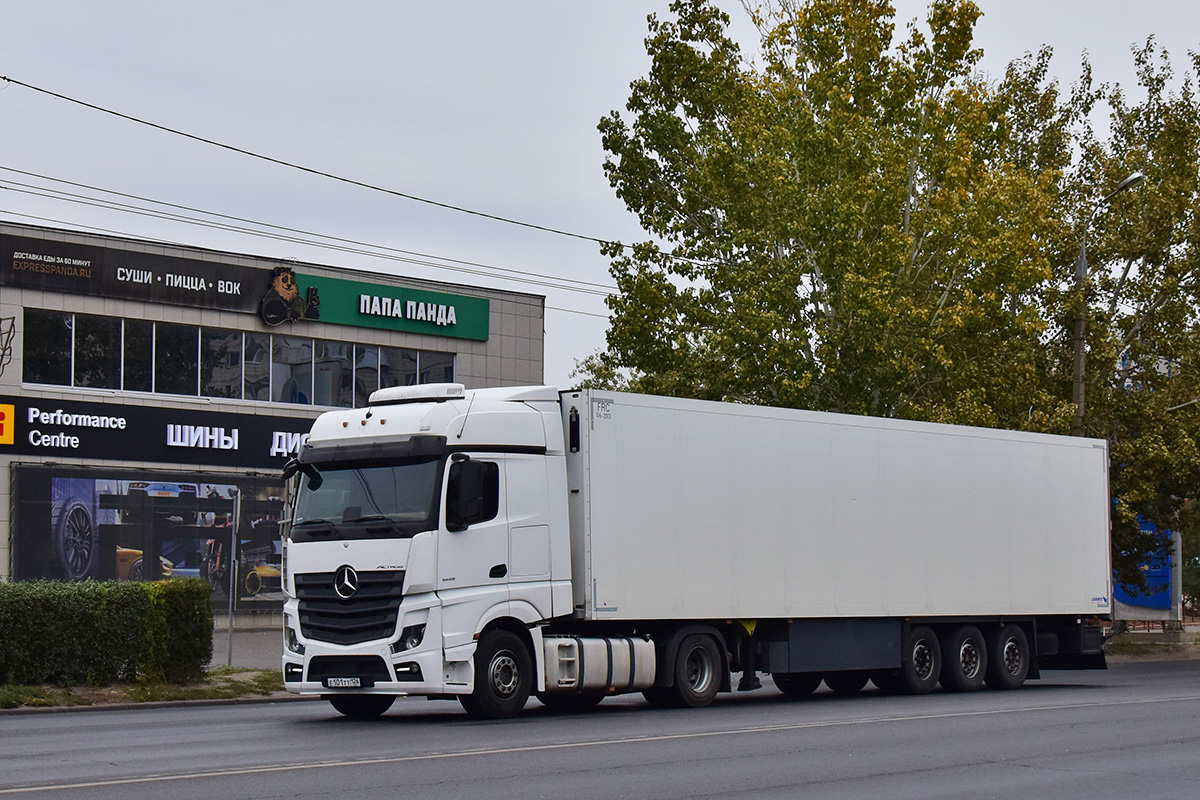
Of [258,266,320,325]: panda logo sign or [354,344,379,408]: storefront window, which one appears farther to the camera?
[354,344,379,408]: storefront window

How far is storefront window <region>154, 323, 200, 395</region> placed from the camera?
3581 cm

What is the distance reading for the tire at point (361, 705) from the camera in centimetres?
1602

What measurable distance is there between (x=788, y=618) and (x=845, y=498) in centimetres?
177

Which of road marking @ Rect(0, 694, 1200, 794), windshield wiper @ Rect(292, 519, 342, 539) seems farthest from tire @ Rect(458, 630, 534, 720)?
road marking @ Rect(0, 694, 1200, 794)

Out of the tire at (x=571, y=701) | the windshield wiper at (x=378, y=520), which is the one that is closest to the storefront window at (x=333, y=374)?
the tire at (x=571, y=701)

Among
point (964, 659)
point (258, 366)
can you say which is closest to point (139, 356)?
point (258, 366)

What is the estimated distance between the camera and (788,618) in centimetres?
1792

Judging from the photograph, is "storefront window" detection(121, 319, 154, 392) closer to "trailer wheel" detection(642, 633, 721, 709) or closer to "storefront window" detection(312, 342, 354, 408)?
"storefront window" detection(312, 342, 354, 408)

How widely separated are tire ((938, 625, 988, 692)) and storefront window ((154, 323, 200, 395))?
21.9 m

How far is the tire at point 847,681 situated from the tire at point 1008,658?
1.76 m

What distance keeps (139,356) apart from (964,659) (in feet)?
73.2

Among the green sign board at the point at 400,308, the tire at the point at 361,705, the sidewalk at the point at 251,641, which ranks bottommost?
the sidewalk at the point at 251,641

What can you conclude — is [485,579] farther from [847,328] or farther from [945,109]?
[945,109]

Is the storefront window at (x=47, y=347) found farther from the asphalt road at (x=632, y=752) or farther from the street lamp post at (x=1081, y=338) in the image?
the street lamp post at (x=1081, y=338)
